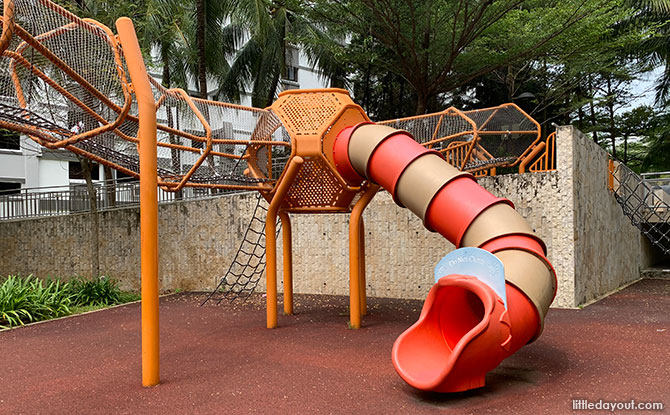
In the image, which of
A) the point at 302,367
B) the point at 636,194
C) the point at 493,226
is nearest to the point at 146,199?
the point at 302,367

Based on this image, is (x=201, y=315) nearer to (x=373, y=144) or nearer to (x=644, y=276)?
(x=373, y=144)

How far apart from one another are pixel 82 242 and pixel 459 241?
12.5 m

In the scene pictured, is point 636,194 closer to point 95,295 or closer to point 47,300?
point 95,295

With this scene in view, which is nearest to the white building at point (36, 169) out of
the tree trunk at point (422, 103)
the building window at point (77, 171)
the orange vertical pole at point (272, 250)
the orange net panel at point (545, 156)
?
the building window at point (77, 171)

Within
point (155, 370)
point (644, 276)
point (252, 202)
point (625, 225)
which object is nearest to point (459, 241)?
point (155, 370)

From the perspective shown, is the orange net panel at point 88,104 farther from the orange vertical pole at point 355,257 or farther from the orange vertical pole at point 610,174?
the orange vertical pole at point 610,174

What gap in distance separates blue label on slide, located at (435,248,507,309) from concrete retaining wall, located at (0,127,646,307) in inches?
204

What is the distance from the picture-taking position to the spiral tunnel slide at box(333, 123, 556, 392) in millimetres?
4414

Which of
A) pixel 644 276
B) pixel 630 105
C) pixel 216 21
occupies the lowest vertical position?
pixel 644 276

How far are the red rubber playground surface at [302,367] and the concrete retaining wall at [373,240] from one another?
1520 millimetres

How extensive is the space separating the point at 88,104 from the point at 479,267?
462 centimetres

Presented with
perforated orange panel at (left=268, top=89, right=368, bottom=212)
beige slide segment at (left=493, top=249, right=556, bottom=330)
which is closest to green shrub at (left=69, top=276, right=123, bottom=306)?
perforated orange panel at (left=268, top=89, right=368, bottom=212)

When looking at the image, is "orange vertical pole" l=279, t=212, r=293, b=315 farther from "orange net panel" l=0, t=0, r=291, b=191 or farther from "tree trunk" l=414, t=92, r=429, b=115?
"tree trunk" l=414, t=92, r=429, b=115

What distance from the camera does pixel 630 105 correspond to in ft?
74.6
